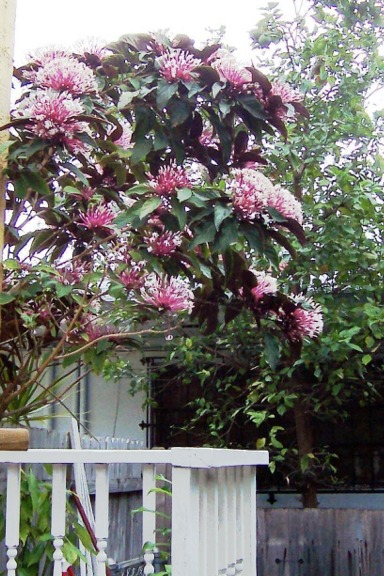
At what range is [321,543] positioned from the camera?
6254mm

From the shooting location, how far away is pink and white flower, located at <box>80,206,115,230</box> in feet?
9.11

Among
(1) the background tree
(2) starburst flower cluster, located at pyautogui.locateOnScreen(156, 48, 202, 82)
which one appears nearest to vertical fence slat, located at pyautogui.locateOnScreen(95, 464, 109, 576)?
(2) starburst flower cluster, located at pyautogui.locateOnScreen(156, 48, 202, 82)

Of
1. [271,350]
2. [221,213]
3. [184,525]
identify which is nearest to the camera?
[184,525]

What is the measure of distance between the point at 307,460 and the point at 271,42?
114 inches

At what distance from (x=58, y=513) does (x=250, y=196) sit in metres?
1.00

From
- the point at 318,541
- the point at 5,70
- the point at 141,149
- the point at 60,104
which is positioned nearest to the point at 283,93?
the point at 141,149

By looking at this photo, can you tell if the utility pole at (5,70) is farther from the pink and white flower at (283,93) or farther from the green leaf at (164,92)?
the pink and white flower at (283,93)

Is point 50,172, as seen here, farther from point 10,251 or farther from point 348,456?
point 348,456

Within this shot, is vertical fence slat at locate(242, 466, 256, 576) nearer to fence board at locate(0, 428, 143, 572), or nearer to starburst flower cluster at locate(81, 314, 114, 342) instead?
starburst flower cluster at locate(81, 314, 114, 342)

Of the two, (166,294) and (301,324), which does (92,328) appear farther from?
(301,324)

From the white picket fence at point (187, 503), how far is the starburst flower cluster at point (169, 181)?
77 centimetres

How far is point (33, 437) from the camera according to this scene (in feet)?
14.0

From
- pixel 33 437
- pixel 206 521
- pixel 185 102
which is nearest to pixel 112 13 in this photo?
pixel 33 437

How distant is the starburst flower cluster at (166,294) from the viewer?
267cm
